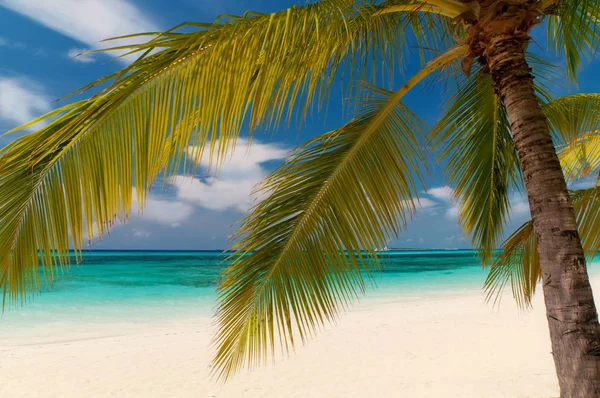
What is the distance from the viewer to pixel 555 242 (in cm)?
223

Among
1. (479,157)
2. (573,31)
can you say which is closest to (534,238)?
(479,157)

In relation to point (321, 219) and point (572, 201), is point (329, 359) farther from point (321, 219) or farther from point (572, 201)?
point (572, 201)

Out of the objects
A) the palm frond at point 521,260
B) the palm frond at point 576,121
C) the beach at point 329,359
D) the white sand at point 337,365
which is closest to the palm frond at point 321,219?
the beach at point 329,359

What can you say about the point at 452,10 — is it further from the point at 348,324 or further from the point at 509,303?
the point at 509,303

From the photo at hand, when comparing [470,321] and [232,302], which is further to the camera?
[470,321]

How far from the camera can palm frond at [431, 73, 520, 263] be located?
4129mm

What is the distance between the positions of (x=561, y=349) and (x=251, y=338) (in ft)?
6.26

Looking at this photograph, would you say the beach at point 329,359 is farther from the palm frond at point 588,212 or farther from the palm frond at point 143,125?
the palm frond at point 588,212

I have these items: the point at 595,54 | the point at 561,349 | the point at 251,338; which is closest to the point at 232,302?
the point at 251,338

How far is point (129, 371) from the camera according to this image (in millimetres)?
6207

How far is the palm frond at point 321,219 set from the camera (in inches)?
123

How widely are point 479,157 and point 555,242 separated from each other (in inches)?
84.2

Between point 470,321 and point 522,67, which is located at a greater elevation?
point 522,67

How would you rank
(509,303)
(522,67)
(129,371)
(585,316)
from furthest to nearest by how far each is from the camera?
(509,303) < (129,371) < (522,67) < (585,316)
